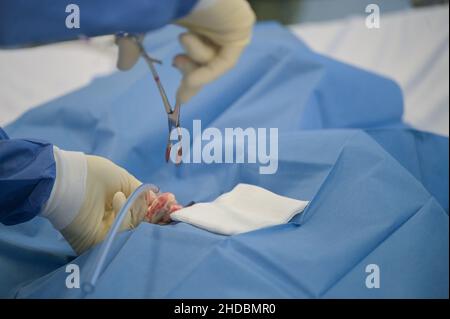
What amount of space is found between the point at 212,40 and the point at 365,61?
95 centimetres

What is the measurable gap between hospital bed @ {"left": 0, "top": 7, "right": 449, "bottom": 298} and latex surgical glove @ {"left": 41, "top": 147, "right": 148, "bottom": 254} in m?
0.05

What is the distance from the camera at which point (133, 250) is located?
2.41ft

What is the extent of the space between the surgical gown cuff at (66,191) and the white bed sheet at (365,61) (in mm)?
622

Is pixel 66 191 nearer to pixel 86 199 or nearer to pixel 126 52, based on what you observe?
pixel 86 199

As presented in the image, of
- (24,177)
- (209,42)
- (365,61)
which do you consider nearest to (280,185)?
(209,42)

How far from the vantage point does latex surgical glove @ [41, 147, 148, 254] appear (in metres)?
0.77

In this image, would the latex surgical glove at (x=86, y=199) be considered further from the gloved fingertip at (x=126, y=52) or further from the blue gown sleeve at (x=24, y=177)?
the gloved fingertip at (x=126, y=52)

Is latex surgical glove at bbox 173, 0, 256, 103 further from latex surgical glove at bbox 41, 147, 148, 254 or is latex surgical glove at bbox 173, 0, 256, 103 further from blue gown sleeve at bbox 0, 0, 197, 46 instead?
latex surgical glove at bbox 41, 147, 148, 254

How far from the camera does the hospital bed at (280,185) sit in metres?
0.69

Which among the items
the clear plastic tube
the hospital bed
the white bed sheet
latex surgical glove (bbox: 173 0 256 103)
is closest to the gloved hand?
latex surgical glove (bbox: 173 0 256 103)

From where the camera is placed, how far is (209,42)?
0.81m

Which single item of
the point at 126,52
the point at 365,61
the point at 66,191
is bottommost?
the point at 365,61

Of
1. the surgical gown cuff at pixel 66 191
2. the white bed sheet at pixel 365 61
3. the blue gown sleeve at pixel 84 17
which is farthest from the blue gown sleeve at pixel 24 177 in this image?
the white bed sheet at pixel 365 61
